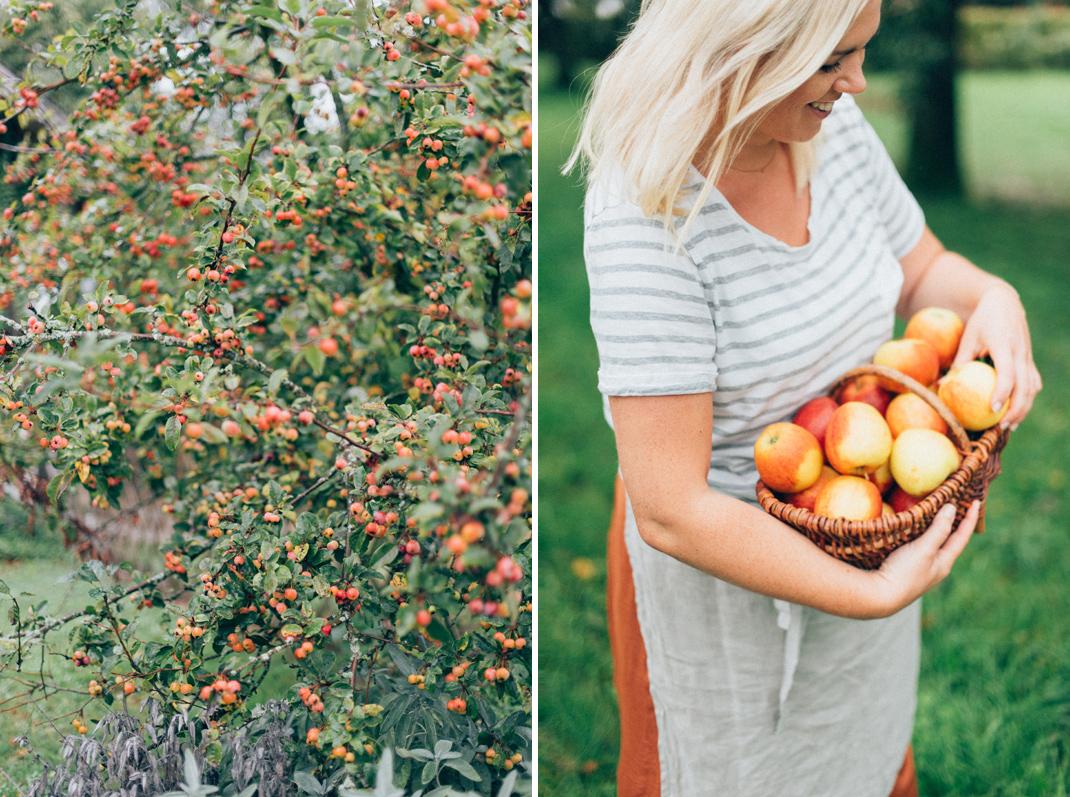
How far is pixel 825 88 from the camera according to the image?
113cm

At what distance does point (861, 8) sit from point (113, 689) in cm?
176

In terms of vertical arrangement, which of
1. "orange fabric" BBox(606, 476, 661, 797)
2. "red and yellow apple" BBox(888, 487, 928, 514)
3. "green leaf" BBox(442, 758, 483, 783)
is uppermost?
"red and yellow apple" BBox(888, 487, 928, 514)

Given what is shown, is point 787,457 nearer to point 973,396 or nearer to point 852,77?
point 973,396

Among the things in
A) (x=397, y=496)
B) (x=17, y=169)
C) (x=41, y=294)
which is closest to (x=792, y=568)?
(x=397, y=496)

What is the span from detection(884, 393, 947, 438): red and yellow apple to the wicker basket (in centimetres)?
2

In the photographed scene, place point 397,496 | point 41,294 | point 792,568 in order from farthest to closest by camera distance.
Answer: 1. point 41,294
2. point 397,496
3. point 792,568

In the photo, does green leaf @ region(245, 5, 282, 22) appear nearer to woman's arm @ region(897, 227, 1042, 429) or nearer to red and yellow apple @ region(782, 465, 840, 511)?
red and yellow apple @ region(782, 465, 840, 511)

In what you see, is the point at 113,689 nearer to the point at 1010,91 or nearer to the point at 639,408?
the point at 639,408

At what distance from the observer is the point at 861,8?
1.05 m

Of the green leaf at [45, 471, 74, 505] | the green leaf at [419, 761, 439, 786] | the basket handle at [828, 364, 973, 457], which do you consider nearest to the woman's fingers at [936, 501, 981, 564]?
the basket handle at [828, 364, 973, 457]

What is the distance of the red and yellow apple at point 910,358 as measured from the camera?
141cm

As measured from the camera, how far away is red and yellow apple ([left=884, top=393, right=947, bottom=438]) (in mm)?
1304

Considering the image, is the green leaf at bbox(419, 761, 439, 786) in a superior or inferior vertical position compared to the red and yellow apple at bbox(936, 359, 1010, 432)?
inferior

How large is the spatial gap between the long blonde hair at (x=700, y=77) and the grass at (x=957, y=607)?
31 cm
